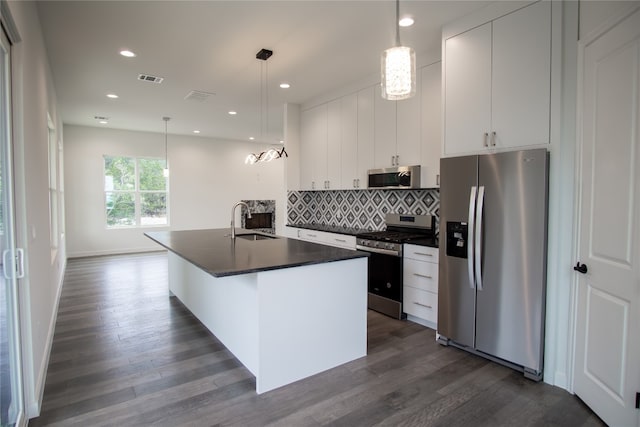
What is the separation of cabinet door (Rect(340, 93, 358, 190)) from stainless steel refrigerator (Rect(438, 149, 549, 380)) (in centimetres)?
182

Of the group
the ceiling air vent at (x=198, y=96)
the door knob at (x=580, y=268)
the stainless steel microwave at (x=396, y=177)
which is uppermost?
the ceiling air vent at (x=198, y=96)

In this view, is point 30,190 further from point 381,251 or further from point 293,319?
point 381,251

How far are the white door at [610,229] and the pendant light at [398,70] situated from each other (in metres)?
1.26

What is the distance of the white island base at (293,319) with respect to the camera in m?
2.40

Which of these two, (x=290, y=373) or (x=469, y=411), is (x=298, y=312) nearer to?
(x=290, y=373)

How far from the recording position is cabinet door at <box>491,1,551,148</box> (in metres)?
2.51

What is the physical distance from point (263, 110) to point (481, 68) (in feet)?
13.3

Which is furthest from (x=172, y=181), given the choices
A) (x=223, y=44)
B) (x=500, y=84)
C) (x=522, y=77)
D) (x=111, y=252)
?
(x=522, y=77)

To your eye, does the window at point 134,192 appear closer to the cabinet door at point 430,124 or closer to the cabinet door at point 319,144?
the cabinet door at point 319,144

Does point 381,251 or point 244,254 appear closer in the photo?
point 244,254

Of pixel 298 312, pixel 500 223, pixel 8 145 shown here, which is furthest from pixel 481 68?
pixel 8 145

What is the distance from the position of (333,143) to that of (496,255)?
2.98 meters

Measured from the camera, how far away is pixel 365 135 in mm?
4543

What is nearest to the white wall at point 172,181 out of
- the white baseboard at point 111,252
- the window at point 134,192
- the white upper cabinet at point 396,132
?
the white baseboard at point 111,252
